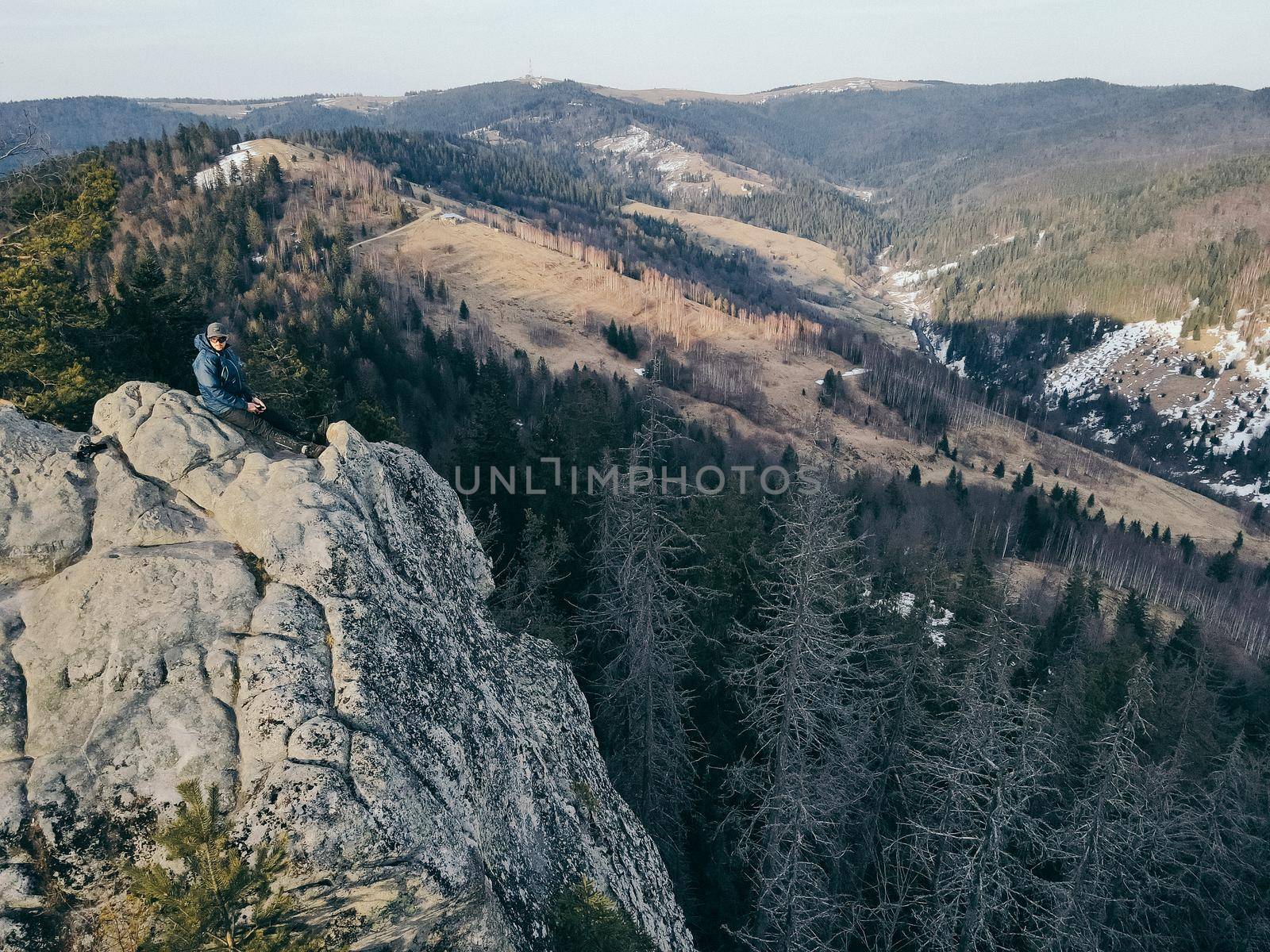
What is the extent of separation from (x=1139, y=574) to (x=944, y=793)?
114 m

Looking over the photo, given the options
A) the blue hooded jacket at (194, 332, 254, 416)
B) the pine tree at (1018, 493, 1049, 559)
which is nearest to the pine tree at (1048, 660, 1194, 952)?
the blue hooded jacket at (194, 332, 254, 416)

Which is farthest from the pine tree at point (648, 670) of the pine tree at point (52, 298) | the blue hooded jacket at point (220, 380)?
the pine tree at point (52, 298)

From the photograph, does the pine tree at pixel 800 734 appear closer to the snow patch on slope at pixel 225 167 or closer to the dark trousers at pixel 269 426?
the dark trousers at pixel 269 426

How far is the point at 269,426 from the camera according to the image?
14953 millimetres

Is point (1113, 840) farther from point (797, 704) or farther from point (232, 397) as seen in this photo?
point (232, 397)

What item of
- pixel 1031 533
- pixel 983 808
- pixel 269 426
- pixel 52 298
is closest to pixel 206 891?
pixel 269 426

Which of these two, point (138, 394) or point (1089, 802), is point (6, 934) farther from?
point (1089, 802)

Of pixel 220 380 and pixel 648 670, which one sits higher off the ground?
pixel 220 380

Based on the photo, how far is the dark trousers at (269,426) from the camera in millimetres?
14609

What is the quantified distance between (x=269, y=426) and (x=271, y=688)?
6.71 m

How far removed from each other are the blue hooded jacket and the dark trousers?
0.53ft

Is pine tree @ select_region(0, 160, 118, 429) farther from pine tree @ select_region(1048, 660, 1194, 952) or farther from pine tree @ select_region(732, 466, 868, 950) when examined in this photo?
pine tree @ select_region(1048, 660, 1194, 952)

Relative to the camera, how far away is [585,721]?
1881 centimetres

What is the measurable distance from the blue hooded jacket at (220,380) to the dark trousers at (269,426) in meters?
0.16
